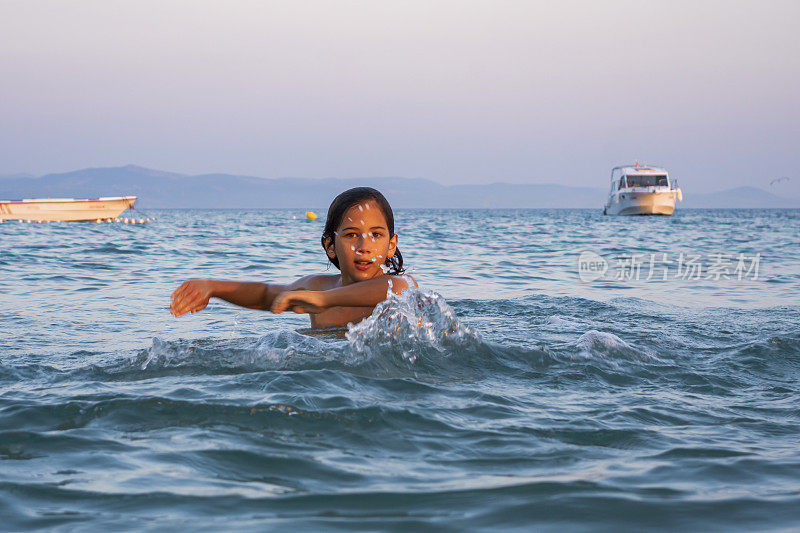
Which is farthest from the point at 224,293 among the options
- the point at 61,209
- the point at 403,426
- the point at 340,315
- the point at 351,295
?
the point at 61,209

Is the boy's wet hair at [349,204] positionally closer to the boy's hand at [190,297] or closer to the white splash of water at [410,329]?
the white splash of water at [410,329]

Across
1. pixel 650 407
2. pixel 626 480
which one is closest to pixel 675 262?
pixel 650 407

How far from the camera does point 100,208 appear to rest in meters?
43.8

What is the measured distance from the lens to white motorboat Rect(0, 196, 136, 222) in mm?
40500

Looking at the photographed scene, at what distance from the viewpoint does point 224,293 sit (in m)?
3.88

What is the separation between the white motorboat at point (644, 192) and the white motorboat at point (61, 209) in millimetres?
37640

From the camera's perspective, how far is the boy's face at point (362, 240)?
4.25m

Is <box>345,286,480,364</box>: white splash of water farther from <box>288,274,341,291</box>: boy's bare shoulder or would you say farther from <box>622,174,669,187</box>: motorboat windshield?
<box>622,174,669,187</box>: motorboat windshield

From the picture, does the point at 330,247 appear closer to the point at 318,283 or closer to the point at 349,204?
the point at 318,283

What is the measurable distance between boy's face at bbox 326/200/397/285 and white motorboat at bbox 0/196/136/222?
40932 millimetres

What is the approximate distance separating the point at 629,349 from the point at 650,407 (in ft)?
4.25

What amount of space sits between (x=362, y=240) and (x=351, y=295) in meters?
0.45

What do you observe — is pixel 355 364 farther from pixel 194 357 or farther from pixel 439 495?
pixel 439 495

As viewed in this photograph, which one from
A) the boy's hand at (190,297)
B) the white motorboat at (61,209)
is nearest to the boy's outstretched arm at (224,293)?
the boy's hand at (190,297)
